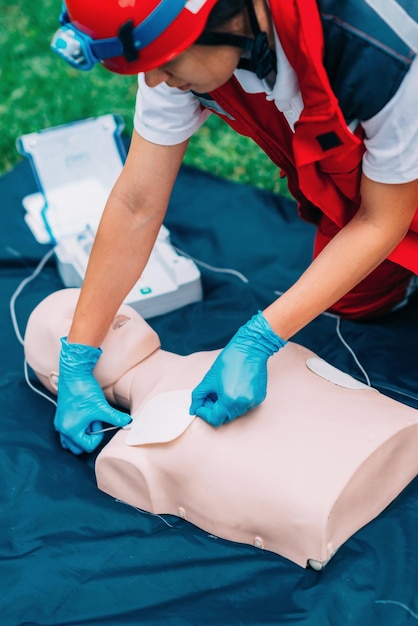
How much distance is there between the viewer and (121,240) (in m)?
1.80

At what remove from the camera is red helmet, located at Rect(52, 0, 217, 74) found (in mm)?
1242

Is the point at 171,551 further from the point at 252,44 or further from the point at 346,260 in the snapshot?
the point at 252,44

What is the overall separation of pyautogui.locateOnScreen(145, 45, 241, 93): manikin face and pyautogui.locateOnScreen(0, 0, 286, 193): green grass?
1423 mm

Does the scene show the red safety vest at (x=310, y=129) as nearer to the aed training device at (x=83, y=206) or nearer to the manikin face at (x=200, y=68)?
the manikin face at (x=200, y=68)

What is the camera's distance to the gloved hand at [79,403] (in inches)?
68.3

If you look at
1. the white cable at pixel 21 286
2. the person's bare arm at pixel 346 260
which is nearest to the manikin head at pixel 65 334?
the white cable at pixel 21 286

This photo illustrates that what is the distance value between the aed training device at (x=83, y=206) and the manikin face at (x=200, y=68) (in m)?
0.89

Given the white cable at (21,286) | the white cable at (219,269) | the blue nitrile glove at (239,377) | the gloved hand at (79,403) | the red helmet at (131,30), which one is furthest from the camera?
the white cable at (219,269)

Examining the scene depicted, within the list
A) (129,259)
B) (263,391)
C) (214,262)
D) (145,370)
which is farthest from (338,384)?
(214,262)

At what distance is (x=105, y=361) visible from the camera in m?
1.82

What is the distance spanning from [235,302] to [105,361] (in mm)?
518

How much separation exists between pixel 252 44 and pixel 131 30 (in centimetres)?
20

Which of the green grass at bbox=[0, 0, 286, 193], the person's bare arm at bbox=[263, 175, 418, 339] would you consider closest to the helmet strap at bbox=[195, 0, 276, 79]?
the person's bare arm at bbox=[263, 175, 418, 339]

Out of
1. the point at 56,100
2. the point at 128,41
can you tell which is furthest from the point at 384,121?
the point at 56,100
